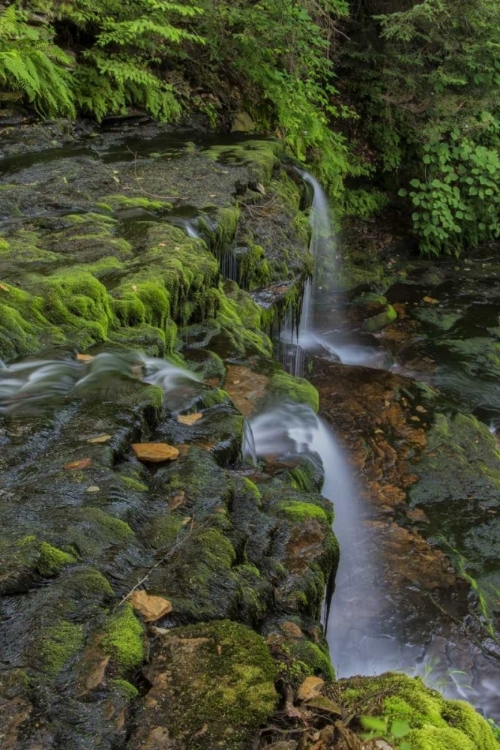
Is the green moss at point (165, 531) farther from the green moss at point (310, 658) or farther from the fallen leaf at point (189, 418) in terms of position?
the fallen leaf at point (189, 418)

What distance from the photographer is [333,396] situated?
6707 mm

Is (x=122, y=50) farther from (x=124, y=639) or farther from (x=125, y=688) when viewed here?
(x=125, y=688)

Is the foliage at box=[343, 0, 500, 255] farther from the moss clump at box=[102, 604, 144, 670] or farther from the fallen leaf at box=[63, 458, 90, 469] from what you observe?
the moss clump at box=[102, 604, 144, 670]

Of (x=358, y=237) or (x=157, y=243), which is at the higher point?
(x=157, y=243)

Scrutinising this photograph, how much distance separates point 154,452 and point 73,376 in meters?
0.85

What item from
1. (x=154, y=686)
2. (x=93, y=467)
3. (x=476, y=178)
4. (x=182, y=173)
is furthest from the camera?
(x=476, y=178)

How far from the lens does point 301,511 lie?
325 centimetres

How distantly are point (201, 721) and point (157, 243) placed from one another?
4.34m

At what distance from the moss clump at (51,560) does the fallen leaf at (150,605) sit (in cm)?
29

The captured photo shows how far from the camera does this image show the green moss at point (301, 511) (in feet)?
10.5

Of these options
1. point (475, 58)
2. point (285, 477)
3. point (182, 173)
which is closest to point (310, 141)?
point (475, 58)

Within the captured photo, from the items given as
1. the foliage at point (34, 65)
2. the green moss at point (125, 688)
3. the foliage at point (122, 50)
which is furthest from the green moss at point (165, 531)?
the foliage at point (122, 50)

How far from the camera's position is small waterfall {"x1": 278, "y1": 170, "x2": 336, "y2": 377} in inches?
286

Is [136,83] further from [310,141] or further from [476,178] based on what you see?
[476,178]
